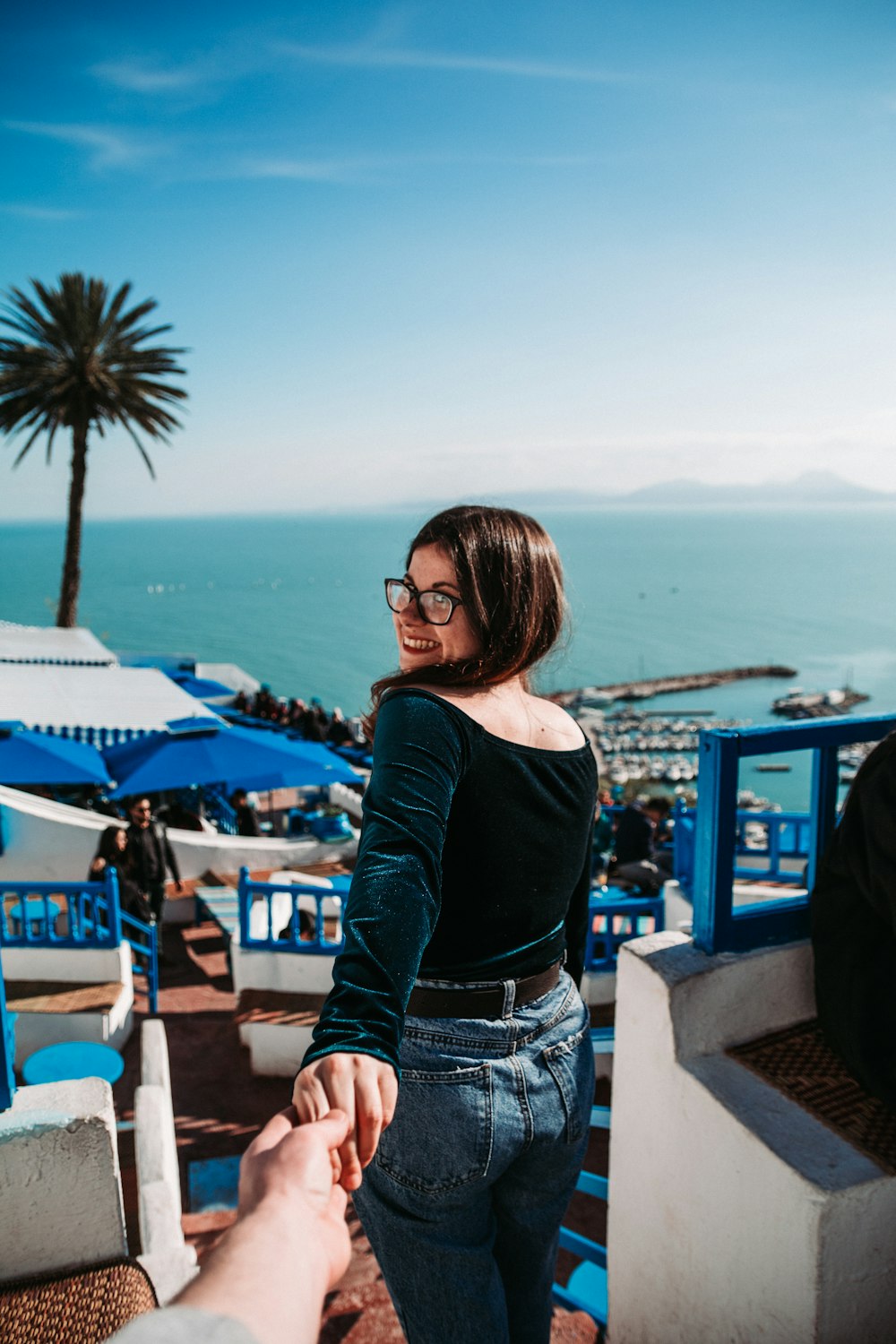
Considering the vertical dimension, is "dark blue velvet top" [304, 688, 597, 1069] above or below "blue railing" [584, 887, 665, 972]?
above

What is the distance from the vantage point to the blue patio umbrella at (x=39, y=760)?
28.7ft

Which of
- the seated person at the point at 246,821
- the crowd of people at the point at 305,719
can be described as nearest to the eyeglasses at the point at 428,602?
the seated person at the point at 246,821

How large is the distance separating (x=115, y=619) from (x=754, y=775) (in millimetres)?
84692

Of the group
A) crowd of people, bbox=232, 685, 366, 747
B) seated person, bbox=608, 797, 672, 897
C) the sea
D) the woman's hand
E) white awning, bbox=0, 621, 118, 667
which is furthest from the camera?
the sea

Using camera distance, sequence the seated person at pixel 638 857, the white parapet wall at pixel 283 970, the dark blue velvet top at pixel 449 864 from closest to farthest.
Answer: the dark blue velvet top at pixel 449 864, the white parapet wall at pixel 283 970, the seated person at pixel 638 857

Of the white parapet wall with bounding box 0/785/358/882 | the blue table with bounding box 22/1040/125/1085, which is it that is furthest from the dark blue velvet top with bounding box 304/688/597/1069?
the white parapet wall with bounding box 0/785/358/882

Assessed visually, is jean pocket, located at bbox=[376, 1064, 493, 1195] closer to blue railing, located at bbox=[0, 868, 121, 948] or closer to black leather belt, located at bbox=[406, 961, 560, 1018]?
black leather belt, located at bbox=[406, 961, 560, 1018]

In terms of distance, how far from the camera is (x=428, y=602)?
4.94 feet

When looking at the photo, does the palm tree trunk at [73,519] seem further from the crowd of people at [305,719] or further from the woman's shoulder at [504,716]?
the woman's shoulder at [504,716]

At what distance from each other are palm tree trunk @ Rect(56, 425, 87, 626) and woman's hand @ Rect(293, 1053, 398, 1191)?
900 inches

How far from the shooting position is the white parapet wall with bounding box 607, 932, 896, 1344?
2033 mm

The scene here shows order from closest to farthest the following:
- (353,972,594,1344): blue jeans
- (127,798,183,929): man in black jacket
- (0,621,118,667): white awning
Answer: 1. (353,972,594,1344): blue jeans
2. (127,798,183,929): man in black jacket
3. (0,621,118,667): white awning

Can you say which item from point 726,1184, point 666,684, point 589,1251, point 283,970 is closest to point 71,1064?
point 283,970

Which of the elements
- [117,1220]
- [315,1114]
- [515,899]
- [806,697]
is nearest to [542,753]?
[515,899]
